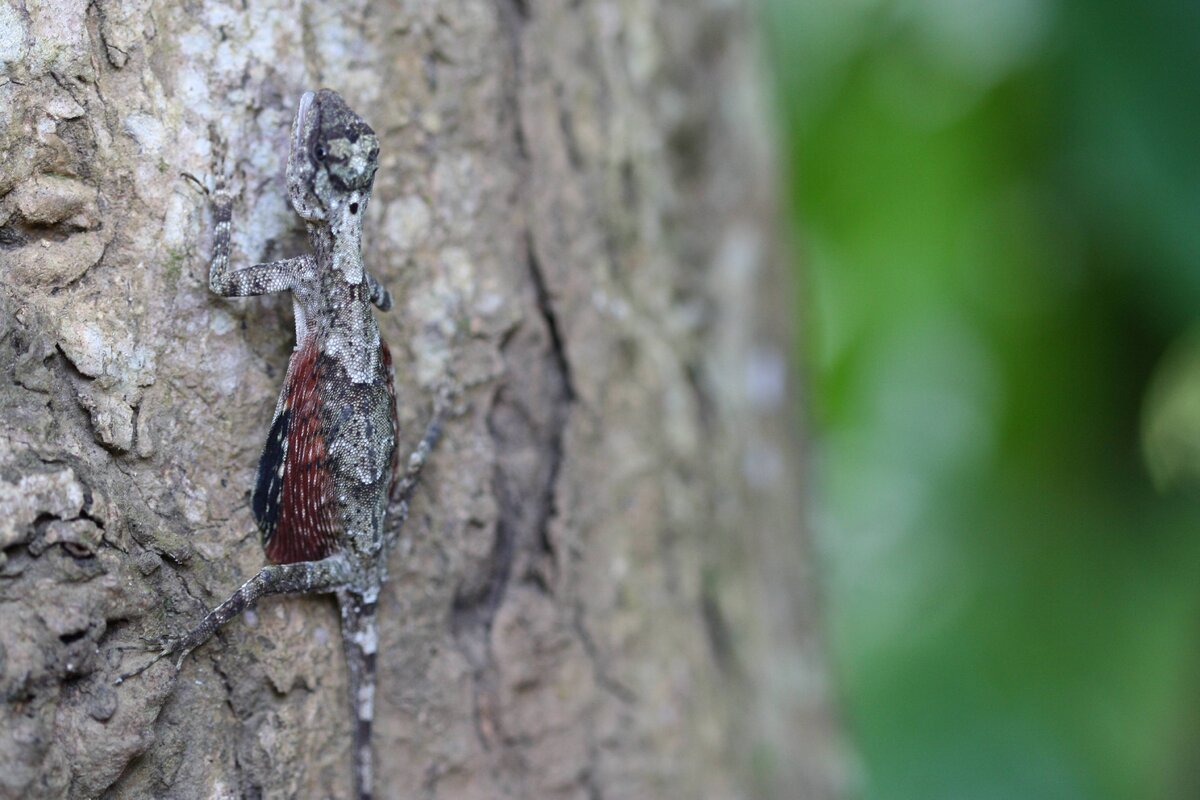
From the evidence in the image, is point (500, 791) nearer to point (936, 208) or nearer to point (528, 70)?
point (528, 70)

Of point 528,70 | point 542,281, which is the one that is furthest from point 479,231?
point 528,70

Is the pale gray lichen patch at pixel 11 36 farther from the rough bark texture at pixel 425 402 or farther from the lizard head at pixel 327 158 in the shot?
the lizard head at pixel 327 158

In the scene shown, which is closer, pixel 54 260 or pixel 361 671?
pixel 54 260

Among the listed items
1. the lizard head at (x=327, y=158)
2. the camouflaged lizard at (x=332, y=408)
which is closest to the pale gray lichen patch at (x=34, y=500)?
the camouflaged lizard at (x=332, y=408)

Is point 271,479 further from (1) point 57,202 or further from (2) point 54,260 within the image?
(1) point 57,202

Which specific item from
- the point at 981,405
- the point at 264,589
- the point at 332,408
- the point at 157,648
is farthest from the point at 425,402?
the point at 981,405
